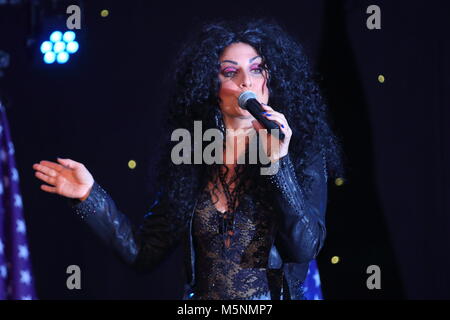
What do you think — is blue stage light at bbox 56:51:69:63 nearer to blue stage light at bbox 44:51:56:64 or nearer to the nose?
blue stage light at bbox 44:51:56:64

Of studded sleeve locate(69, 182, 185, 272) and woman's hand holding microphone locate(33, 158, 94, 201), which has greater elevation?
woman's hand holding microphone locate(33, 158, 94, 201)

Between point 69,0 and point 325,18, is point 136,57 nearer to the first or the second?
point 69,0

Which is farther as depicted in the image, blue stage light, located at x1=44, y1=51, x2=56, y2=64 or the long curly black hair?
blue stage light, located at x1=44, y1=51, x2=56, y2=64

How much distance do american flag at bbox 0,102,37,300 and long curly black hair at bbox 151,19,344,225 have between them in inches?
35.4

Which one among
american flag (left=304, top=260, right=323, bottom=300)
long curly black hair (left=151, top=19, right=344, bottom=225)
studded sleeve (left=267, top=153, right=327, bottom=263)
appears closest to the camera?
studded sleeve (left=267, top=153, right=327, bottom=263)

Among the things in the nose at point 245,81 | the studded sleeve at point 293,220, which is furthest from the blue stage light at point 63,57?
the studded sleeve at point 293,220

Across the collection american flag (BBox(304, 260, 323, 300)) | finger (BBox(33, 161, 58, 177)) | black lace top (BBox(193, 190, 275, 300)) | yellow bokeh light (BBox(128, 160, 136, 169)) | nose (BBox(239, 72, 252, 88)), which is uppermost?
nose (BBox(239, 72, 252, 88))

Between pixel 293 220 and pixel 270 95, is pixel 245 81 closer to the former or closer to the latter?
pixel 270 95

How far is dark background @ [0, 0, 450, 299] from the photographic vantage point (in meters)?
2.56

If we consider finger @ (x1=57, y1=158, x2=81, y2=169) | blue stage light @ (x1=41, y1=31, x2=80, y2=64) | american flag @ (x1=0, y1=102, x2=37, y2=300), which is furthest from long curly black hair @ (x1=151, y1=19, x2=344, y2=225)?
american flag @ (x1=0, y1=102, x2=37, y2=300)

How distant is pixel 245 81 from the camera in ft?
6.29

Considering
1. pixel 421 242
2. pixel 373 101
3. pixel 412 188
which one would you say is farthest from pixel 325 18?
pixel 421 242

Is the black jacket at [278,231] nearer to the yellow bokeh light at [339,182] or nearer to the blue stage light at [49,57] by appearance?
the yellow bokeh light at [339,182]
